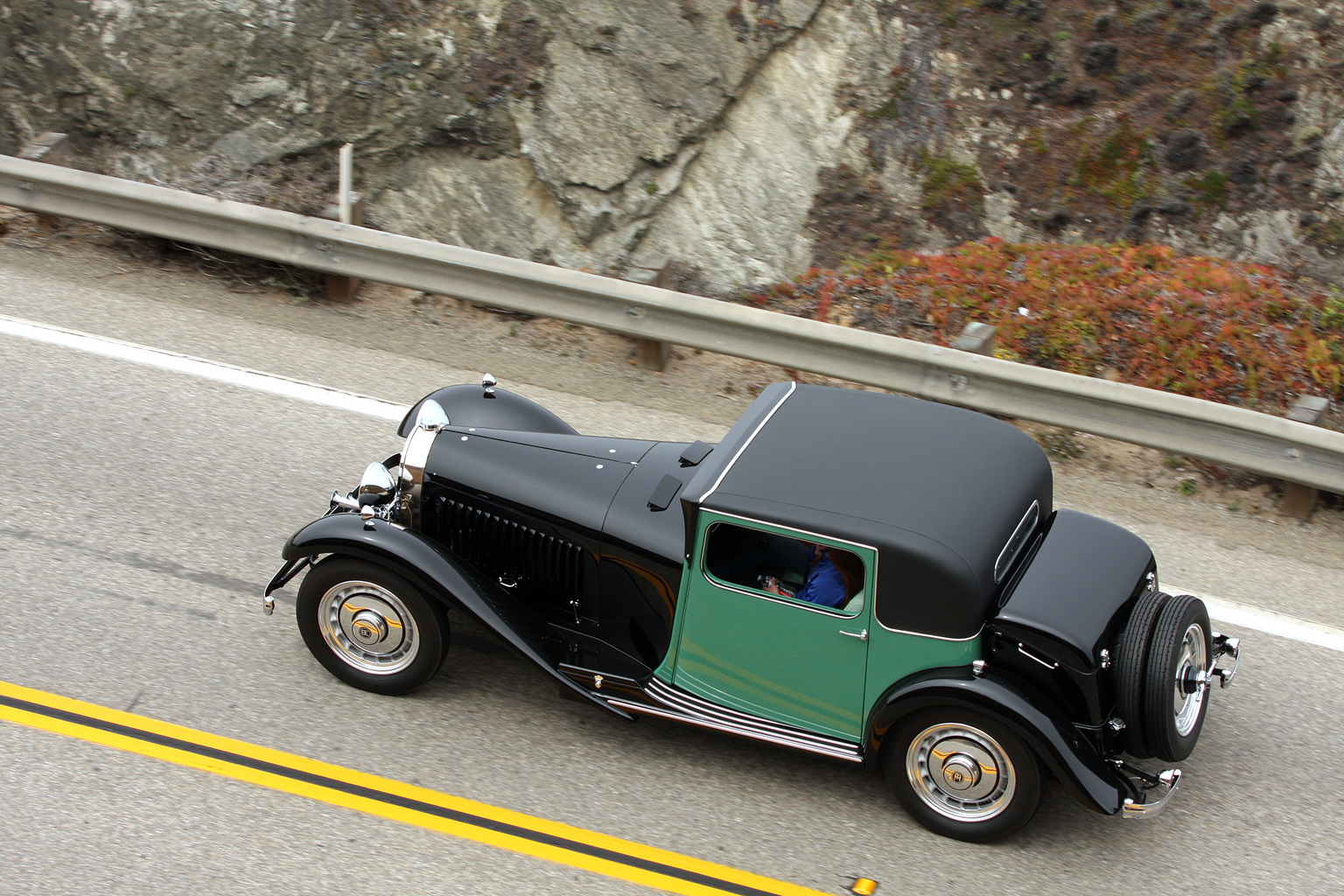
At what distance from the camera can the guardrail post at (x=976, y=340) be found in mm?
7789

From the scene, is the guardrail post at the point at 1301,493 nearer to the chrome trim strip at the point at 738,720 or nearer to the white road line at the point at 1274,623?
the white road line at the point at 1274,623

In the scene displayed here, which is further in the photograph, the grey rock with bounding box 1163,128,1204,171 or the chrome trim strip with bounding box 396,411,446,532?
the grey rock with bounding box 1163,128,1204,171

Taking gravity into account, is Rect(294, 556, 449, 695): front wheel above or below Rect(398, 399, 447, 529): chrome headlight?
below

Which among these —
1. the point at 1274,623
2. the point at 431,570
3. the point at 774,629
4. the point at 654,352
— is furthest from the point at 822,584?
the point at 654,352

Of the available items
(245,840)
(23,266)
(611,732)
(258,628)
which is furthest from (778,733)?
(23,266)

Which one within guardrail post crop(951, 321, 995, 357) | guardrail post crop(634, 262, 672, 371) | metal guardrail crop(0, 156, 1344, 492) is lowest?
guardrail post crop(634, 262, 672, 371)

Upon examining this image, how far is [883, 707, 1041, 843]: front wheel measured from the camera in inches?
191

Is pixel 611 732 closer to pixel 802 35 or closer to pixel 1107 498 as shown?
pixel 1107 498

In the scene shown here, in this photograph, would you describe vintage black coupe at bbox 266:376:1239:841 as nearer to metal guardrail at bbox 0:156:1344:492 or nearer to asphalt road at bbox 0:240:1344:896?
asphalt road at bbox 0:240:1344:896

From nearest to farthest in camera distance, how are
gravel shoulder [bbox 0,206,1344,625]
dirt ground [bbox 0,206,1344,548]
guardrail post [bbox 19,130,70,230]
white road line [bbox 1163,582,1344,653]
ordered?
white road line [bbox 1163,582,1344,653]
gravel shoulder [bbox 0,206,1344,625]
dirt ground [bbox 0,206,1344,548]
guardrail post [bbox 19,130,70,230]

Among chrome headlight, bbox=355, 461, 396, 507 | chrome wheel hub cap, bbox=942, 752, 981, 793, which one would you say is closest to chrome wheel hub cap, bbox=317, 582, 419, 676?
chrome headlight, bbox=355, 461, 396, 507

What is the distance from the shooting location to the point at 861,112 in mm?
10938

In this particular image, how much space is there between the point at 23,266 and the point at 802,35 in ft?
21.9

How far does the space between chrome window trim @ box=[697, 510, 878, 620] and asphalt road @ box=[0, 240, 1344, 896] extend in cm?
93
